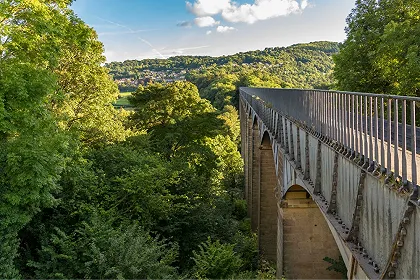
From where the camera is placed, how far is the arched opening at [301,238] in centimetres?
1126

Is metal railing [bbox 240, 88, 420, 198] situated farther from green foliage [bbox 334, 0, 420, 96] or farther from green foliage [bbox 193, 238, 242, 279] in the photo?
green foliage [bbox 334, 0, 420, 96]

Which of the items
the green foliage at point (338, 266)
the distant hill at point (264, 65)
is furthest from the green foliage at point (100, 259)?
the distant hill at point (264, 65)

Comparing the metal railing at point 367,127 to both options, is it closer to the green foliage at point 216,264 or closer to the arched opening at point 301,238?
the arched opening at point 301,238

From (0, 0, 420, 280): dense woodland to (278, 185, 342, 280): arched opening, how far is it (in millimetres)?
992

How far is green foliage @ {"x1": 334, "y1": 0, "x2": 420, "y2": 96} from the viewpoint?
14312mm

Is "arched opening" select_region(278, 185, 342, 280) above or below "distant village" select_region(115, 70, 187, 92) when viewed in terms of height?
below

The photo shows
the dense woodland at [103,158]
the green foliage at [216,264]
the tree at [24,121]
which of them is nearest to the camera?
the tree at [24,121]

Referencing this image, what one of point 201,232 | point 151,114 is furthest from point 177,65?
point 201,232

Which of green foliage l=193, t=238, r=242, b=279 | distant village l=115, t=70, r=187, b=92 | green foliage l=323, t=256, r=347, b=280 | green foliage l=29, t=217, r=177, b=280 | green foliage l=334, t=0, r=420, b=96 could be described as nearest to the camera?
green foliage l=29, t=217, r=177, b=280

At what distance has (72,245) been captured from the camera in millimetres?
9500

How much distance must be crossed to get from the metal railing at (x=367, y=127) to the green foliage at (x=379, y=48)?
305 inches

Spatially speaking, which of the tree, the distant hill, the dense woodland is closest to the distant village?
the distant hill

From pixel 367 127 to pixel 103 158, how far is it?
13671 mm

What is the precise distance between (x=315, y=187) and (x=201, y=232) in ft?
30.1
